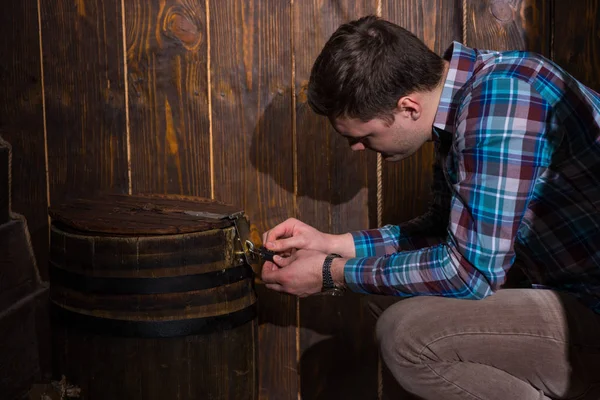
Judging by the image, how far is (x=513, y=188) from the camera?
1.61 m

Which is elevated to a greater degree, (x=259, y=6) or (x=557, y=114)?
(x=259, y=6)

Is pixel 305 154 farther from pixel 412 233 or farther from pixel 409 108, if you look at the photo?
pixel 409 108

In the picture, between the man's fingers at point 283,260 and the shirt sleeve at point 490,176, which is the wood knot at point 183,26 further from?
the shirt sleeve at point 490,176

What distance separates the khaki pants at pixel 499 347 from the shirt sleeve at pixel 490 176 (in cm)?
10

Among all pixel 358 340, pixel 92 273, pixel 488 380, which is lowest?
pixel 358 340

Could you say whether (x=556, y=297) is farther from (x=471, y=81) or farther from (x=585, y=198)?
(x=471, y=81)

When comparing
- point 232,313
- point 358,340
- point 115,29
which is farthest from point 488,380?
point 115,29

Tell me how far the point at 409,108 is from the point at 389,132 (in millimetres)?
77

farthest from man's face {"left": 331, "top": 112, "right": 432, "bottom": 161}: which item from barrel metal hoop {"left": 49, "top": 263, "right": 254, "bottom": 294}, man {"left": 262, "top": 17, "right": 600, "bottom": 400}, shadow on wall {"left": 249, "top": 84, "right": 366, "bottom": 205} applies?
shadow on wall {"left": 249, "top": 84, "right": 366, "bottom": 205}

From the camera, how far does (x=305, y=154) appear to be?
2.52 m

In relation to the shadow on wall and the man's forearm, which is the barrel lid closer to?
the man's forearm

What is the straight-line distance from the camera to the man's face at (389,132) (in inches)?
72.1

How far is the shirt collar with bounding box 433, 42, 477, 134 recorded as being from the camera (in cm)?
179

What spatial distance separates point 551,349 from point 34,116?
6.09ft
